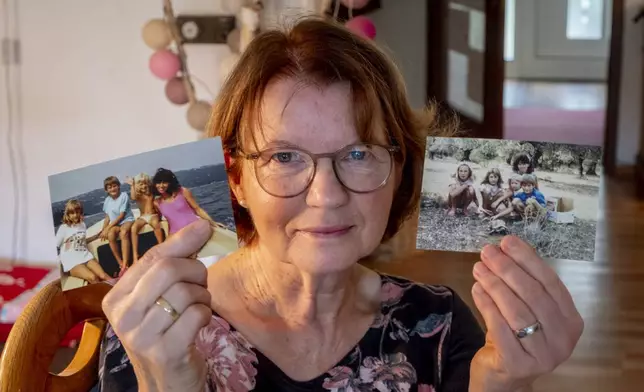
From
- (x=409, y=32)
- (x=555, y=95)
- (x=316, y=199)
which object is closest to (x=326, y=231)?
(x=316, y=199)

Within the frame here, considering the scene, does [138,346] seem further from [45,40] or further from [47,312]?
[45,40]

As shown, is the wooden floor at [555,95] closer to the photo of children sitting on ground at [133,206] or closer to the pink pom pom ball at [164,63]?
the pink pom pom ball at [164,63]

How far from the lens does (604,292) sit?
341 centimetres

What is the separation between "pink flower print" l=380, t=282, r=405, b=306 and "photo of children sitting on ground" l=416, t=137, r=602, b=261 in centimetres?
26

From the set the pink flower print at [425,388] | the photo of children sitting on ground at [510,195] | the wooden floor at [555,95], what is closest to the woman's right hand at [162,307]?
the photo of children sitting on ground at [510,195]

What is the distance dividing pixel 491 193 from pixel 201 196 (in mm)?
357

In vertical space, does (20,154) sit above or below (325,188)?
below

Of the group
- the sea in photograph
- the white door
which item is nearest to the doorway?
the white door

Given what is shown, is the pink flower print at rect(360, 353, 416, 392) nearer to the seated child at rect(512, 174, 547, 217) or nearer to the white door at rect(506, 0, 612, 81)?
the seated child at rect(512, 174, 547, 217)

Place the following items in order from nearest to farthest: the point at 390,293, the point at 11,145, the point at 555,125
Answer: the point at 390,293, the point at 11,145, the point at 555,125

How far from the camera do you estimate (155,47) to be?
2.56m

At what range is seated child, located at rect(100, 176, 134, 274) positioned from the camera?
0.85 meters

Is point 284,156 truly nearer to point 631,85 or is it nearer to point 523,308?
point 523,308

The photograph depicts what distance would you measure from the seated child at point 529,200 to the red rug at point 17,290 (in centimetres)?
220
